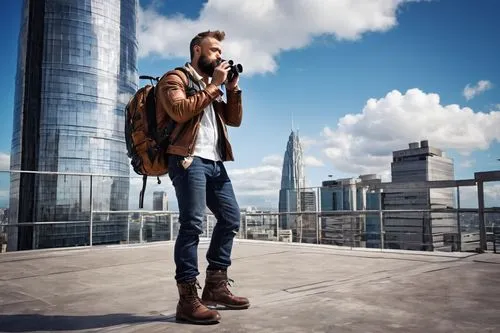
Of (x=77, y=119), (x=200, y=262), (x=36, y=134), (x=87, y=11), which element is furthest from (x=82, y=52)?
(x=200, y=262)

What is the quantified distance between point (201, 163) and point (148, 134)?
35cm

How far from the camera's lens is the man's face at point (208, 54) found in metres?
2.36

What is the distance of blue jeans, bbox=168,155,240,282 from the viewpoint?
210 centimetres

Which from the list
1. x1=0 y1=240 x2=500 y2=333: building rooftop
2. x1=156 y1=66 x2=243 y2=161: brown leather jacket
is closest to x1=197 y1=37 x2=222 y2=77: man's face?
x1=156 y1=66 x2=243 y2=161: brown leather jacket

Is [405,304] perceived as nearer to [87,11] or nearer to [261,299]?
[261,299]

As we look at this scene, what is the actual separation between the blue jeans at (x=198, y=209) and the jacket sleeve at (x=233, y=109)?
33cm

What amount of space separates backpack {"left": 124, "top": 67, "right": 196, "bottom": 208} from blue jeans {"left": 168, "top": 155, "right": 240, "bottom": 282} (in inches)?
3.2

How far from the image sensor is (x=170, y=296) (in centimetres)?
270

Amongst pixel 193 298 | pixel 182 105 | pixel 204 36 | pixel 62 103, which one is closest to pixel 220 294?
pixel 193 298

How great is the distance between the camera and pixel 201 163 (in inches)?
86.7

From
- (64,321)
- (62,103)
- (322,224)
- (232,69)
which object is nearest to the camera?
(64,321)

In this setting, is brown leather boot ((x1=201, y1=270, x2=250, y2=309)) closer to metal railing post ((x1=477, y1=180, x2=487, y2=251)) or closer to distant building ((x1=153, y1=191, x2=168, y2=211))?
metal railing post ((x1=477, y1=180, x2=487, y2=251))

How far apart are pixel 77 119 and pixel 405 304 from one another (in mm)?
83473

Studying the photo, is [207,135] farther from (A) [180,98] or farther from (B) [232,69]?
(B) [232,69]
